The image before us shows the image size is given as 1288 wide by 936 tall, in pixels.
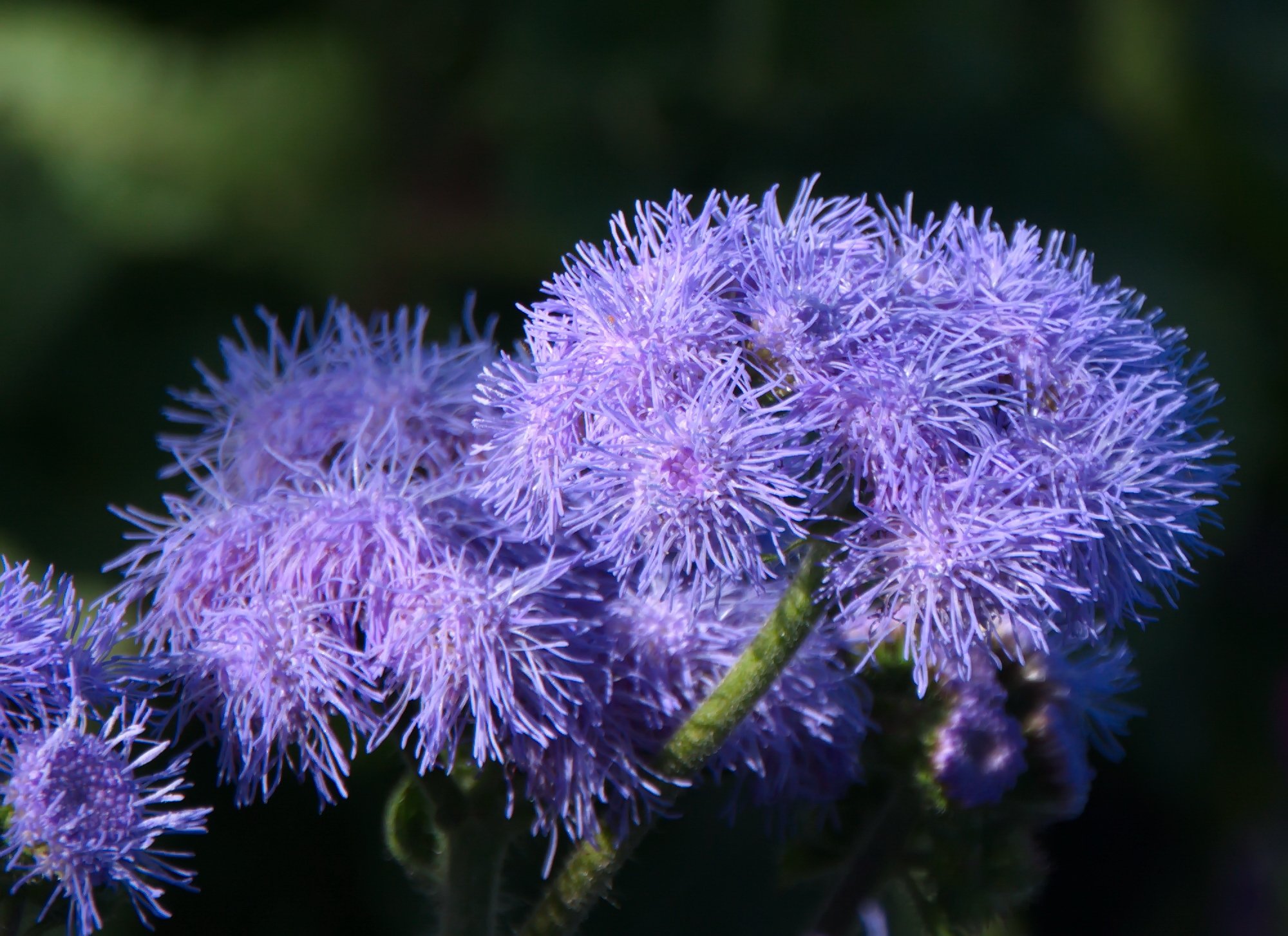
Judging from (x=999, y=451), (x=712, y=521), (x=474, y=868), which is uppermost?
(x=999, y=451)

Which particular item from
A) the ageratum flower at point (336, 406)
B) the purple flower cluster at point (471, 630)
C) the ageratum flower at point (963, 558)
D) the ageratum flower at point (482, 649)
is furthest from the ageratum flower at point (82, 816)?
the ageratum flower at point (963, 558)

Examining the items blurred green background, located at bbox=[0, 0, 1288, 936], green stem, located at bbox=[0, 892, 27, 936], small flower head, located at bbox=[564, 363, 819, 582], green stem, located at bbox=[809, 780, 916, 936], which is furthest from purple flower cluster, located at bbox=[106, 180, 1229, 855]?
blurred green background, located at bbox=[0, 0, 1288, 936]

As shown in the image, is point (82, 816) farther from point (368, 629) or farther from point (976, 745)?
point (976, 745)

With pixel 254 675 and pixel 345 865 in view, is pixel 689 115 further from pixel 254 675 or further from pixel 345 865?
pixel 254 675

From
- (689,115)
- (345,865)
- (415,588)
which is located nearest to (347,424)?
(415,588)

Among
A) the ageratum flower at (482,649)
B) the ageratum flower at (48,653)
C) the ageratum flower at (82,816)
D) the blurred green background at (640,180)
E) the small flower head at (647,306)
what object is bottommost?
the ageratum flower at (82,816)

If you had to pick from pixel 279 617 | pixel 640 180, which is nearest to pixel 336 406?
pixel 279 617

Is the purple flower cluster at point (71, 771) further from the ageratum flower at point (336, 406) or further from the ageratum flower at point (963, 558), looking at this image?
the ageratum flower at point (963, 558)
